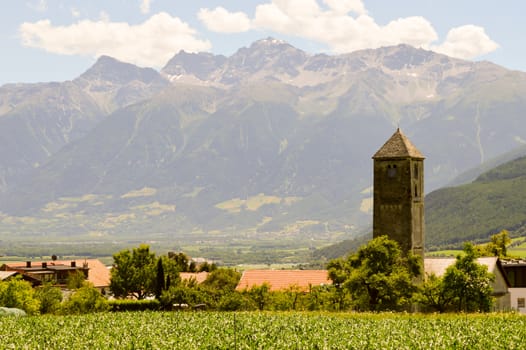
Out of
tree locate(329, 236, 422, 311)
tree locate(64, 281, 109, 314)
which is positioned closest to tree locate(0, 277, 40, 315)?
tree locate(64, 281, 109, 314)

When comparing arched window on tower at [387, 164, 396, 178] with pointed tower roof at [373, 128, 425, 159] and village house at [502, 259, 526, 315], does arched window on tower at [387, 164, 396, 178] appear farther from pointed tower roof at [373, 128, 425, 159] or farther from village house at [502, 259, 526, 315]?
village house at [502, 259, 526, 315]

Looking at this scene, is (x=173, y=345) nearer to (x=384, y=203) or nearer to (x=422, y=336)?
(x=422, y=336)

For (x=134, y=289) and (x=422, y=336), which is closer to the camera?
(x=422, y=336)

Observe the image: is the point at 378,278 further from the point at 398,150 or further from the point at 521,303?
the point at 521,303

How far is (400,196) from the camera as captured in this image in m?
97.0

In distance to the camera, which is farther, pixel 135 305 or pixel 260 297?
pixel 135 305

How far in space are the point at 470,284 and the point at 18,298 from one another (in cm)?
5146

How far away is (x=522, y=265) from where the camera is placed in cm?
10488

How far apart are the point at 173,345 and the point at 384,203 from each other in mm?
56437

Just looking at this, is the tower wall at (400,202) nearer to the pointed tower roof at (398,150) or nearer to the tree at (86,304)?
the pointed tower roof at (398,150)

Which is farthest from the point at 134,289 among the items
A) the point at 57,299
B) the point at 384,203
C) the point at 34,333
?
the point at 34,333

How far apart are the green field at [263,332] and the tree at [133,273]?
5284 cm

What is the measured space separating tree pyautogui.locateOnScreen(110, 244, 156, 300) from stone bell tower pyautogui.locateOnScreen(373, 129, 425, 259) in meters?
39.0

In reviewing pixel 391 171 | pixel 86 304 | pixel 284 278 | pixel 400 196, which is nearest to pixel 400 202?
pixel 400 196
